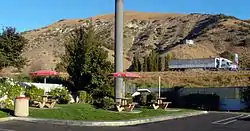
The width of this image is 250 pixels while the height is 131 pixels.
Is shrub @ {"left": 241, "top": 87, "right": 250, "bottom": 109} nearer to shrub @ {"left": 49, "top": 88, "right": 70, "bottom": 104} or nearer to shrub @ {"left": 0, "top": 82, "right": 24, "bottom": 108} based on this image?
shrub @ {"left": 49, "top": 88, "right": 70, "bottom": 104}

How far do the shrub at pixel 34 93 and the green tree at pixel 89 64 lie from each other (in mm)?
5554

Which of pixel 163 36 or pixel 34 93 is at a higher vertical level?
pixel 163 36

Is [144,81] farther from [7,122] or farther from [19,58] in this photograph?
[7,122]

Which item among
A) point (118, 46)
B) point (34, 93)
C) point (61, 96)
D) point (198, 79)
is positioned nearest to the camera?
point (34, 93)

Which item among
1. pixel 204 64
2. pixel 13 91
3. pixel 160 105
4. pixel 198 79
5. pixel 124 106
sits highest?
pixel 204 64

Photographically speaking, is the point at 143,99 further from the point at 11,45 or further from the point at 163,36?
the point at 163,36

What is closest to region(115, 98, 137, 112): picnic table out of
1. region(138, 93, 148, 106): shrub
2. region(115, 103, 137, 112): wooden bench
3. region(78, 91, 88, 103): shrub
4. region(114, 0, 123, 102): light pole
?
region(115, 103, 137, 112): wooden bench

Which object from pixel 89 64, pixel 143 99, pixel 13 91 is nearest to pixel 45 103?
pixel 13 91

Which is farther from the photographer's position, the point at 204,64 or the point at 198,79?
the point at 204,64

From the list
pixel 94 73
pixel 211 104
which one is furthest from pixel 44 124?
pixel 211 104

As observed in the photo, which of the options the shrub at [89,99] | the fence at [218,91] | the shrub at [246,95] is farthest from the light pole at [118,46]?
the shrub at [246,95]

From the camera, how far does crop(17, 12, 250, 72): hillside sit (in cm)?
8956

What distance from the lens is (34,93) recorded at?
27188 millimetres

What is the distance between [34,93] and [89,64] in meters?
7.35
